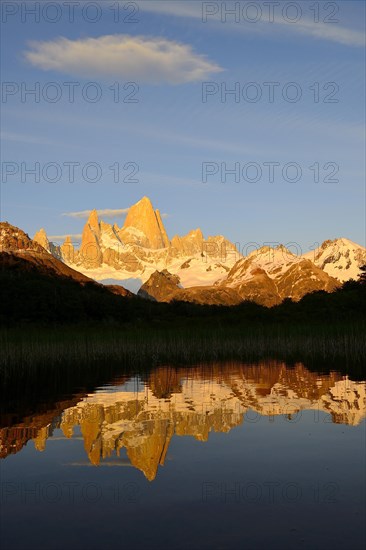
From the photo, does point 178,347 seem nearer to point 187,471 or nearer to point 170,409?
point 170,409

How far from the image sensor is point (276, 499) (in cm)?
950

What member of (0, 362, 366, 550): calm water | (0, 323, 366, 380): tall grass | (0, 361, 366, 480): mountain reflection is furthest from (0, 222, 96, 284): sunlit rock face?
(0, 362, 366, 550): calm water

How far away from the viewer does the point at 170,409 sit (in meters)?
17.9

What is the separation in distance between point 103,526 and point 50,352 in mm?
27364

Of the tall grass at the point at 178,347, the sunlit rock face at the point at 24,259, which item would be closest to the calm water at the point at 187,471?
the tall grass at the point at 178,347

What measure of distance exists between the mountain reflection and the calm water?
0.18ft

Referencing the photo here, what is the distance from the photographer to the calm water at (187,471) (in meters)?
8.10

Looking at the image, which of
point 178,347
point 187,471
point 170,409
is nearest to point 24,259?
point 178,347

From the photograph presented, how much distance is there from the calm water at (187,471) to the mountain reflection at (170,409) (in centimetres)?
→ 5

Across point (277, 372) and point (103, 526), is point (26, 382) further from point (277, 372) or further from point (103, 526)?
point (103, 526)

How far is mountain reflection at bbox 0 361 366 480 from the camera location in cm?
1364

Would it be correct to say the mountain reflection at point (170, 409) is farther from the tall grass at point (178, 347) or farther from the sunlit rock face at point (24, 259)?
the sunlit rock face at point (24, 259)

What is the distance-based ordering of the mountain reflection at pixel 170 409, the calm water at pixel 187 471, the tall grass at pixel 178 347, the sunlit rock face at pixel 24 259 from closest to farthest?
the calm water at pixel 187 471, the mountain reflection at pixel 170 409, the tall grass at pixel 178 347, the sunlit rock face at pixel 24 259

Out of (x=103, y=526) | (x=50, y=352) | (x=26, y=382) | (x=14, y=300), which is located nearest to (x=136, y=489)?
(x=103, y=526)
